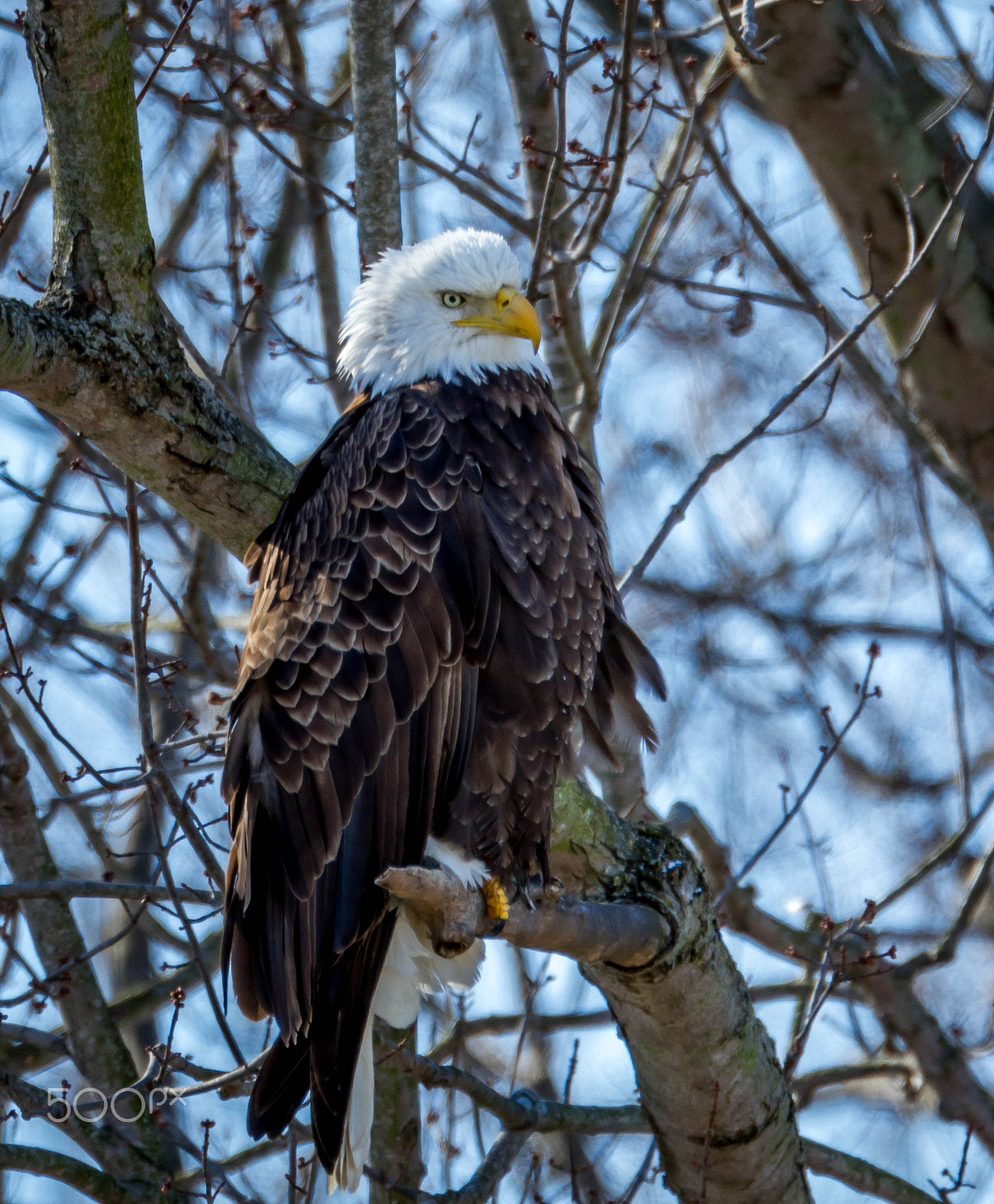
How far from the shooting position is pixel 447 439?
3.61m

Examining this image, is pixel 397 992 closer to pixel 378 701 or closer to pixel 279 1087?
pixel 279 1087

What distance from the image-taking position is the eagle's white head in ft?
12.8

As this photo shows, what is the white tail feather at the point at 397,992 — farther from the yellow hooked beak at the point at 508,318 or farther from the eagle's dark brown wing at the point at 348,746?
the yellow hooked beak at the point at 508,318

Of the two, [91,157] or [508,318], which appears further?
[508,318]

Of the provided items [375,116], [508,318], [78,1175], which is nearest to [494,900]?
[78,1175]

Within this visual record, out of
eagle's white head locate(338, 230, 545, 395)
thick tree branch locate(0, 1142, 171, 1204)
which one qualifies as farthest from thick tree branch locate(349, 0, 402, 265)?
thick tree branch locate(0, 1142, 171, 1204)

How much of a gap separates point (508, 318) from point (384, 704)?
1108 mm

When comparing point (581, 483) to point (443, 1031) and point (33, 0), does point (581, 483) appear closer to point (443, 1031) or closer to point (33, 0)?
point (33, 0)

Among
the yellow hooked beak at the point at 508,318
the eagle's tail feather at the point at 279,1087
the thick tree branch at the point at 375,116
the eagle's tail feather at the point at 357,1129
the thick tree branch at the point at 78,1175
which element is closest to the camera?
the eagle's tail feather at the point at 279,1087

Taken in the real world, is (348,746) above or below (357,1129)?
above

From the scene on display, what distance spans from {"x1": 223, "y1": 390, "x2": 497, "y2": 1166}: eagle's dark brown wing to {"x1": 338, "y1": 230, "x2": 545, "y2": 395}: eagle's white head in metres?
0.47

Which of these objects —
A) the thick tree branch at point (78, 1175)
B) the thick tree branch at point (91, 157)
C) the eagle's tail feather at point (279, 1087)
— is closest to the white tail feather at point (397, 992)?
the eagle's tail feather at point (279, 1087)

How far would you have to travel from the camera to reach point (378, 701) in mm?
3455

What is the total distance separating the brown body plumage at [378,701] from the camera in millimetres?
3396
